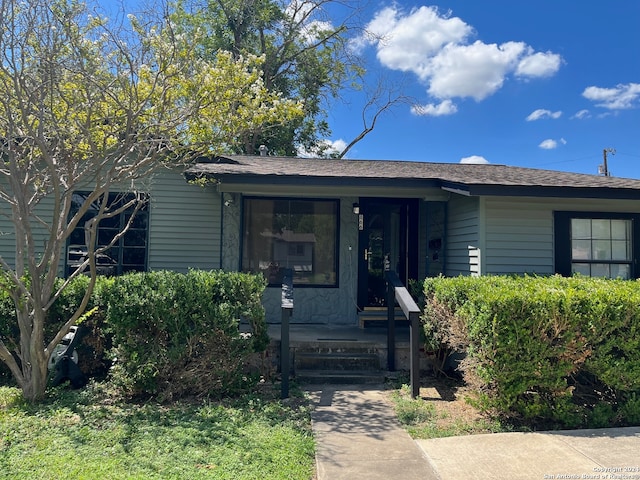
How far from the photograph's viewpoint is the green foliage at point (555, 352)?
4.08m

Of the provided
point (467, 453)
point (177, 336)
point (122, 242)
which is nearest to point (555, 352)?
point (467, 453)

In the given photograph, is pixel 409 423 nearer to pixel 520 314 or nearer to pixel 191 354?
pixel 520 314

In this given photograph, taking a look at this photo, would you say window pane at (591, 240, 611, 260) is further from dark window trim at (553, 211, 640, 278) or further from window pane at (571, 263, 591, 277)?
dark window trim at (553, 211, 640, 278)

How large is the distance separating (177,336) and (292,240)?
11.5 ft

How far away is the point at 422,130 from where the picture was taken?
845 inches

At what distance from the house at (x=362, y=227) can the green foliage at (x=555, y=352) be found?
2189 millimetres

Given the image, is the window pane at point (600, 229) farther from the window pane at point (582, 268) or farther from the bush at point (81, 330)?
the bush at point (81, 330)

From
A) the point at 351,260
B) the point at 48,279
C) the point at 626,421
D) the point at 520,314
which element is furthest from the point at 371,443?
the point at 351,260

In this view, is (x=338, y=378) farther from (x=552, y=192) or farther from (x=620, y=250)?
(x=620, y=250)

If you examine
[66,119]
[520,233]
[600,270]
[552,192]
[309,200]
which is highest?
[66,119]

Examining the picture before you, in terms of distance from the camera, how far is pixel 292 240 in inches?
313

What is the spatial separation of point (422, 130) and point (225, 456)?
2013 centimetres

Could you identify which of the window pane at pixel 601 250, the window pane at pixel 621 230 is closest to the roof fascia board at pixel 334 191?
the window pane at pixel 601 250

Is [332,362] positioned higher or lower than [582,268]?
lower
